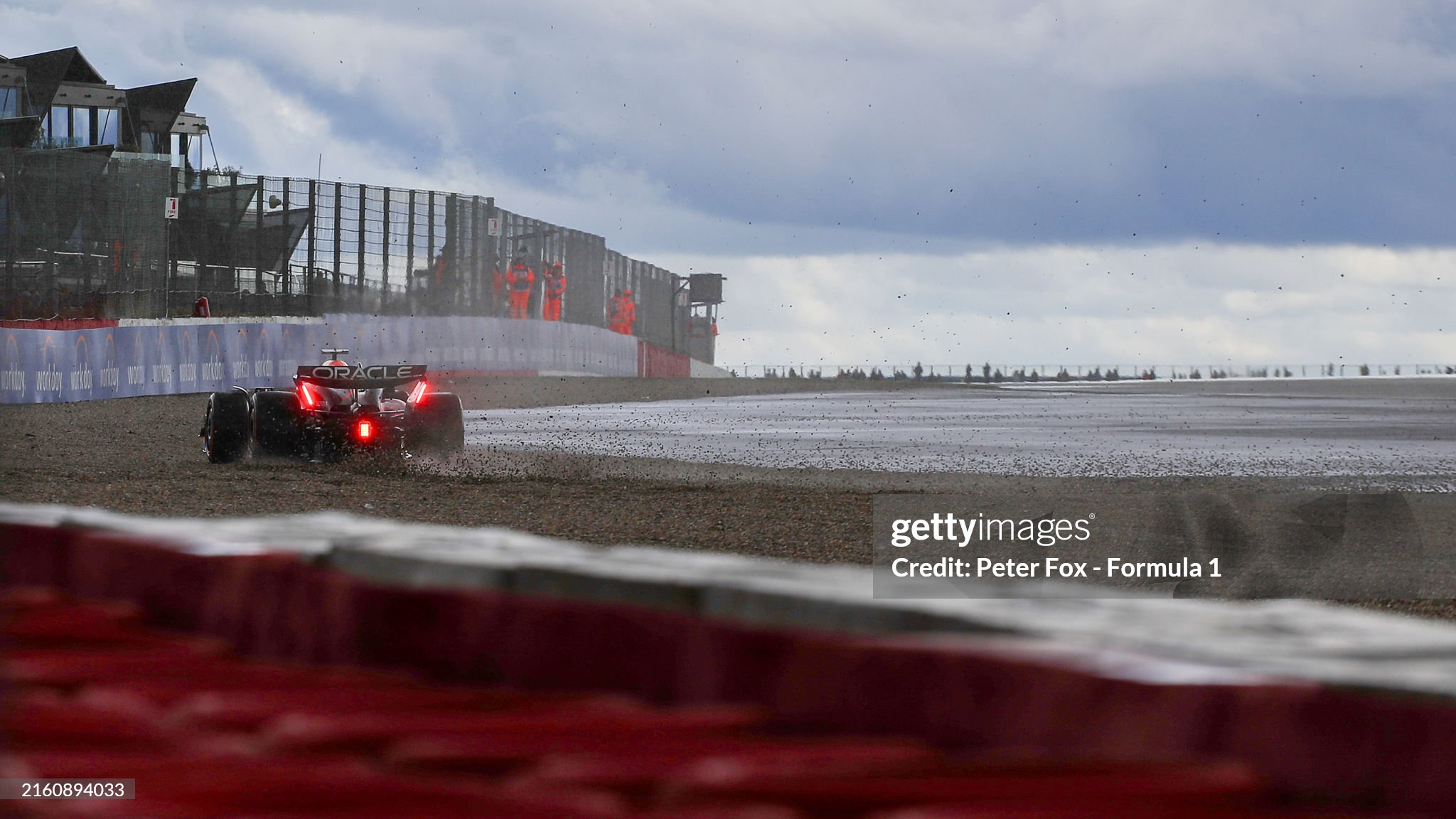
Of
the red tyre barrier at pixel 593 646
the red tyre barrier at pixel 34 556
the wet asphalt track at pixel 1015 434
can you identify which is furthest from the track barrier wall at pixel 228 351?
the red tyre barrier at pixel 593 646

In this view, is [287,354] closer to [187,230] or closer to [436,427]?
[187,230]

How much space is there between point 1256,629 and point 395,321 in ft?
126

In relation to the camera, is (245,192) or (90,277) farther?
(245,192)

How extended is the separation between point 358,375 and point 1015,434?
11004mm

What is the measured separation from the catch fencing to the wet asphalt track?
872 cm

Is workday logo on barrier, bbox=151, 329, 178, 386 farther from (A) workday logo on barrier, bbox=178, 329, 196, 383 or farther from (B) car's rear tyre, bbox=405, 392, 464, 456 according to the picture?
(B) car's rear tyre, bbox=405, 392, 464, 456

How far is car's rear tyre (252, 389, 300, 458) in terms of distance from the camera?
48.9 feet

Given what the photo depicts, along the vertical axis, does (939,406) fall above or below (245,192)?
below

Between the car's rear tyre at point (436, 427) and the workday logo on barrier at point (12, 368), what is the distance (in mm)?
10329

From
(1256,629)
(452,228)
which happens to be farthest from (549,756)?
(452,228)

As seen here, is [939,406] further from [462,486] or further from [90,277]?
[462,486]

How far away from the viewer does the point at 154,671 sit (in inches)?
106

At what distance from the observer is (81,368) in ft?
79.6

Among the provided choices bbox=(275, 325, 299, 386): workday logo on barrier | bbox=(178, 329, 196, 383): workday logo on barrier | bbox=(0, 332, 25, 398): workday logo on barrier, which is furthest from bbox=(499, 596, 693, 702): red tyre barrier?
bbox=(275, 325, 299, 386): workday logo on barrier
